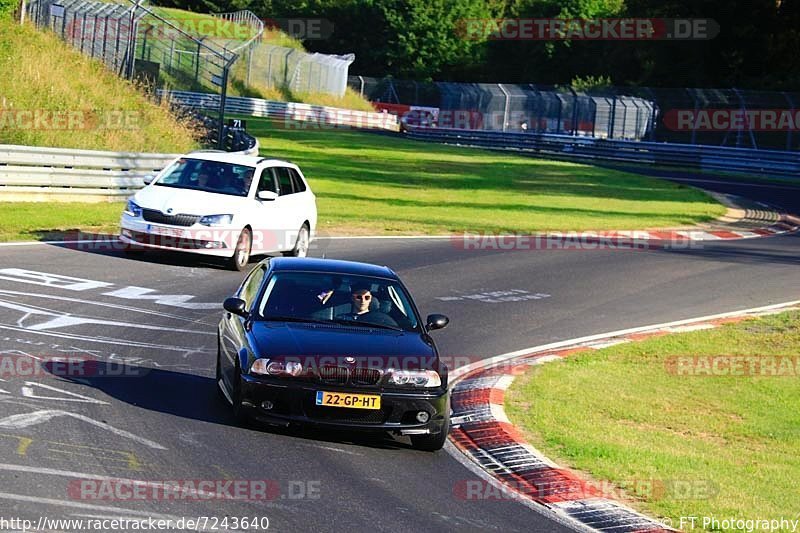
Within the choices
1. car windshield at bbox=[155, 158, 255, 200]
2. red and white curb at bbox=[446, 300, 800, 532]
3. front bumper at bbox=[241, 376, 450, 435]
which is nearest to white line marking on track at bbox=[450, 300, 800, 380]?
red and white curb at bbox=[446, 300, 800, 532]

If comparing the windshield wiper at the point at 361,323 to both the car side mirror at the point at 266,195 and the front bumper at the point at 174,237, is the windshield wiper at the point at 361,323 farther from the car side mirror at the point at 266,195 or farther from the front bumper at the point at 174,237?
the car side mirror at the point at 266,195

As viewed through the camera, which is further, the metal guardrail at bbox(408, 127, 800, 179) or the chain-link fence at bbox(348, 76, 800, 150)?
the chain-link fence at bbox(348, 76, 800, 150)

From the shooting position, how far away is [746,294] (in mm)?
20500

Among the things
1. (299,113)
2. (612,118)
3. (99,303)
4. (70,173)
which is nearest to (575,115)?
(612,118)

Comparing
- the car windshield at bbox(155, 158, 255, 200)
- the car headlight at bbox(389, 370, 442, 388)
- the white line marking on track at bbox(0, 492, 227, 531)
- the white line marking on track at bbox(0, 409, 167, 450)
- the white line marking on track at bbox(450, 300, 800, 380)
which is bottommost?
the white line marking on track at bbox(450, 300, 800, 380)

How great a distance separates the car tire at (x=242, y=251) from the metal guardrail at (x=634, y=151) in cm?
3684

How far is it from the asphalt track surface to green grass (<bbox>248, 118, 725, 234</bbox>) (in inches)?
212

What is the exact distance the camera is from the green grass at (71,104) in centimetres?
2905

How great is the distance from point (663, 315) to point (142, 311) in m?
7.74

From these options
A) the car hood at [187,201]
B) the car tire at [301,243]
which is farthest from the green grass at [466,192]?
the car hood at [187,201]

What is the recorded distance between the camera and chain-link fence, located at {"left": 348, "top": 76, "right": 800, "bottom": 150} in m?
55.0

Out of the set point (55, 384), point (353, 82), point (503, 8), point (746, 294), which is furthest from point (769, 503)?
point (503, 8)

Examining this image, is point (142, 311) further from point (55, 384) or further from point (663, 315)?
point (663, 315)

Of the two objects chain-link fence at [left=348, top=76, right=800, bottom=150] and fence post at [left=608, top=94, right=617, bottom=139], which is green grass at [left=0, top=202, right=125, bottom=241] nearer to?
chain-link fence at [left=348, top=76, right=800, bottom=150]
